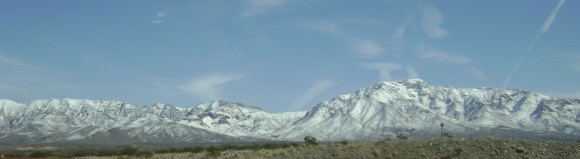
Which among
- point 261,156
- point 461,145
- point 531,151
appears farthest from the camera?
point 261,156

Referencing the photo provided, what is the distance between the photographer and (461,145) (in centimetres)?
4334

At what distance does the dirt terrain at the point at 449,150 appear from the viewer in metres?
40.5

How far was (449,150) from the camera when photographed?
42.7m

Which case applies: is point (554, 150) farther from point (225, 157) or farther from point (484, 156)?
point (225, 157)

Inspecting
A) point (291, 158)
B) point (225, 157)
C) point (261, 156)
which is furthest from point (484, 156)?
point (225, 157)

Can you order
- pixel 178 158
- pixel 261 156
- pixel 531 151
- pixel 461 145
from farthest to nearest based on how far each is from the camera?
pixel 178 158, pixel 261 156, pixel 461 145, pixel 531 151

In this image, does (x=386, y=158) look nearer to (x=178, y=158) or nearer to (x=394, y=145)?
(x=394, y=145)

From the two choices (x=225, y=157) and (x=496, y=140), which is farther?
(x=225, y=157)

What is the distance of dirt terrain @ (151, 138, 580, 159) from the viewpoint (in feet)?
133

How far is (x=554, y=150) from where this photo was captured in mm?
40688

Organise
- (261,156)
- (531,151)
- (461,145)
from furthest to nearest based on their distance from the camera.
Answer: (261,156) < (461,145) < (531,151)

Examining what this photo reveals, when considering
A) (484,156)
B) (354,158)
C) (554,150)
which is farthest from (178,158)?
(554,150)

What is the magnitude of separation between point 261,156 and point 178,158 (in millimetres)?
11075

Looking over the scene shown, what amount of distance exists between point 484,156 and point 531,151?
309 cm
